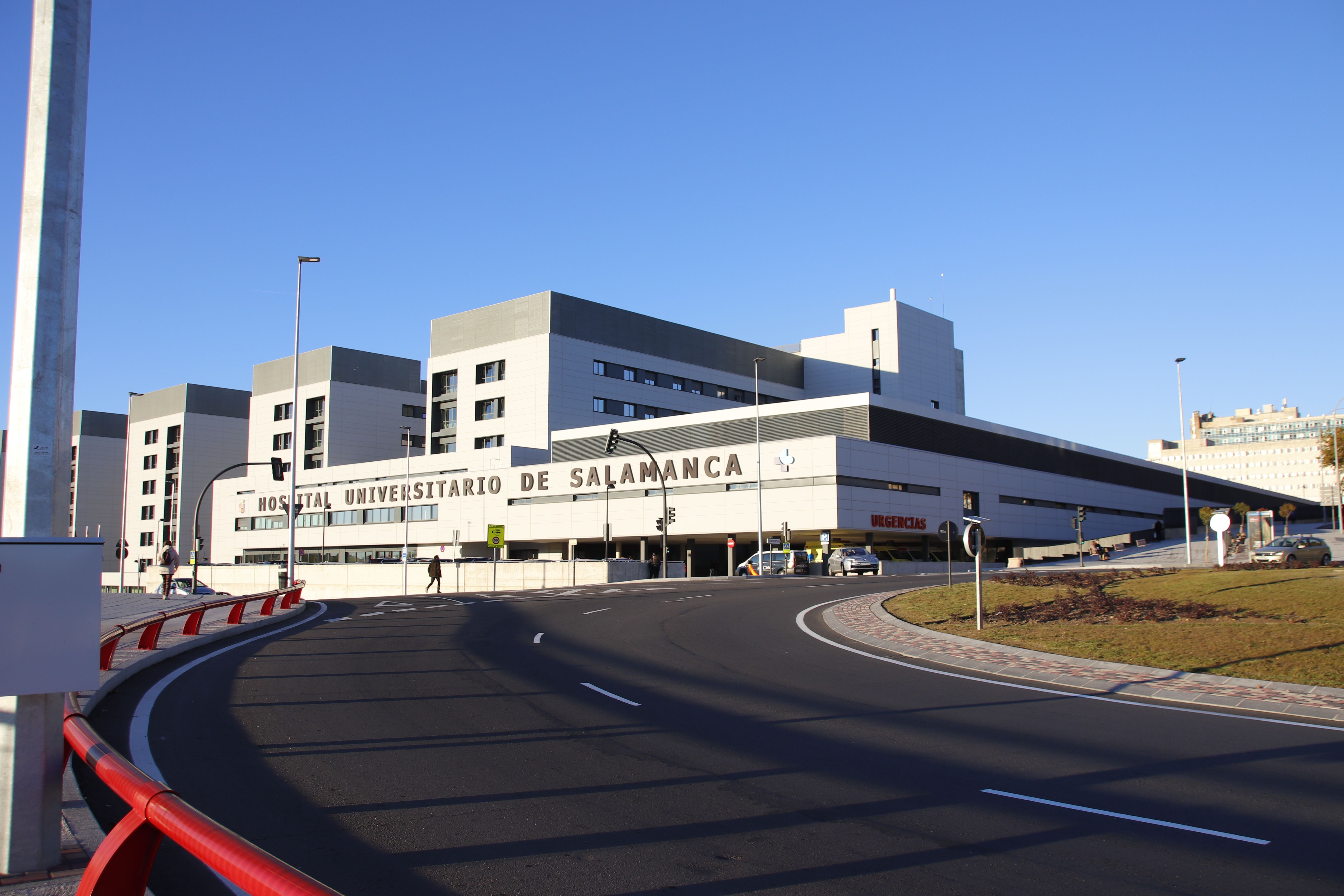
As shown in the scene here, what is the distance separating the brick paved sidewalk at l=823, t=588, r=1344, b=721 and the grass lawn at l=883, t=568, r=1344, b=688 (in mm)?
454

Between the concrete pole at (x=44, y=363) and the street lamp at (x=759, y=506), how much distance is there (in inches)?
1864

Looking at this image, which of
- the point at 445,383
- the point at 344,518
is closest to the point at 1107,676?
the point at 445,383

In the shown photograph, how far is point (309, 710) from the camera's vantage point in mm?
10094

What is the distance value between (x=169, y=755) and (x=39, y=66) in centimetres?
555

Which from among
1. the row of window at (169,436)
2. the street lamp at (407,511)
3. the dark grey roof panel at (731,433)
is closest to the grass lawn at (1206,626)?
the dark grey roof panel at (731,433)

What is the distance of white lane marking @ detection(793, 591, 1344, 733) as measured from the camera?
32.2 ft

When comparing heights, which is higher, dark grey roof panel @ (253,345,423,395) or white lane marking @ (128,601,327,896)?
dark grey roof panel @ (253,345,423,395)

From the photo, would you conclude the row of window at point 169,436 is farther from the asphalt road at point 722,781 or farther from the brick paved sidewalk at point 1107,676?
the brick paved sidewalk at point 1107,676

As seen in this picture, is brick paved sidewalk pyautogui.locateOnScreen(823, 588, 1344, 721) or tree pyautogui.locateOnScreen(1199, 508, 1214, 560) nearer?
brick paved sidewalk pyautogui.locateOnScreen(823, 588, 1344, 721)

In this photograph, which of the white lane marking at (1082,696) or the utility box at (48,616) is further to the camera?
the white lane marking at (1082,696)

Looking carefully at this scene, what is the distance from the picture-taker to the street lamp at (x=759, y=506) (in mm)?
51812

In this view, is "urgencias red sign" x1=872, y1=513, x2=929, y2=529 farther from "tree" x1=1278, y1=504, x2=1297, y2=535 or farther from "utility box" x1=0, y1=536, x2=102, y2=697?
"utility box" x1=0, y1=536, x2=102, y2=697

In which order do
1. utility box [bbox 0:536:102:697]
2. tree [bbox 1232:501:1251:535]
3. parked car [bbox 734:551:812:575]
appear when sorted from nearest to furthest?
1. utility box [bbox 0:536:102:697]
2. parked car [bbox 734:551:812:575]
3. tree [bbox 1232:501:1251:535]

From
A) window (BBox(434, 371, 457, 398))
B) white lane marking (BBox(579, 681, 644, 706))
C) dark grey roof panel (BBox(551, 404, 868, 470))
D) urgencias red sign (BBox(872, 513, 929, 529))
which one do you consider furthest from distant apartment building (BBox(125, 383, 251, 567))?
white lane marking (BBox(579, 681, 644, 706))
